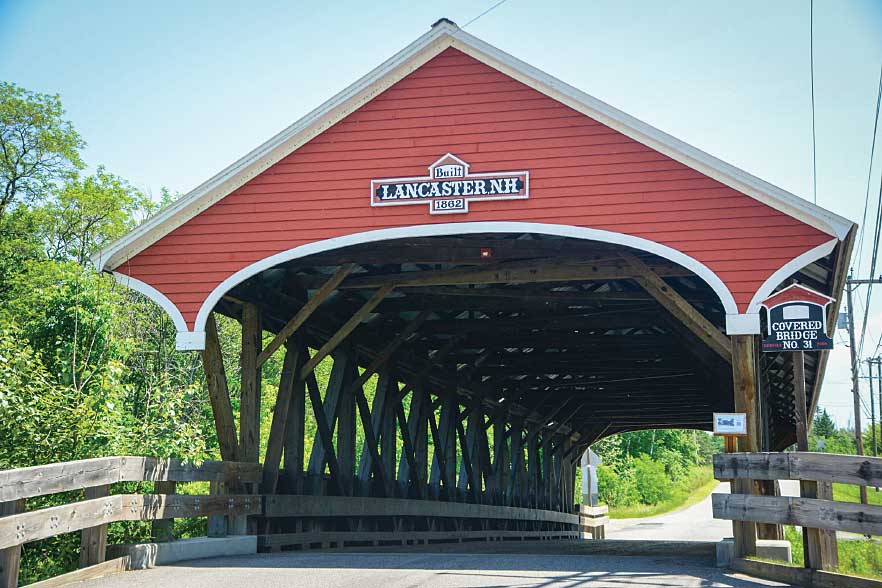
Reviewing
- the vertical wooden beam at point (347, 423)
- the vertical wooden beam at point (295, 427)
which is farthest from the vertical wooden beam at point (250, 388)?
the vertical wooden beam at point (347, 423)

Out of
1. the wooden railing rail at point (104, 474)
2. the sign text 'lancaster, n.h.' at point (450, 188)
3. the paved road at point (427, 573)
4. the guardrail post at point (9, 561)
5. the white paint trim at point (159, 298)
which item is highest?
the sign text 'lancaster, n.h.' at point (450, 188)

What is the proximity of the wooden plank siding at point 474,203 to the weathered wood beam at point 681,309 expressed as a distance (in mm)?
741

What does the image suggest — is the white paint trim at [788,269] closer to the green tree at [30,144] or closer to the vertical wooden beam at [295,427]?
the vertical wooden beam at [295,427]

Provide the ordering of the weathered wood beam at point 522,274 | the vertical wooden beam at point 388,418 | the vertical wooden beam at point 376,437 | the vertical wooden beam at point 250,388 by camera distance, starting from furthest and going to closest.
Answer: the vertical wooden beam at point 388,418 → the vertical wooden beam at point 376,437 → the weathered wood beam at point 522,274 → the vertical wooden beam at point 250,388

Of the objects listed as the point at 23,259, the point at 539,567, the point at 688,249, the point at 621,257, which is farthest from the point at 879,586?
the point at 23,259

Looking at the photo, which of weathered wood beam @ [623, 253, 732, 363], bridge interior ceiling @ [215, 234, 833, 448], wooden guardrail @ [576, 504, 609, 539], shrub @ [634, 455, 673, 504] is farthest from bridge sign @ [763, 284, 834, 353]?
shrub @ [634, 455, 673, 504]

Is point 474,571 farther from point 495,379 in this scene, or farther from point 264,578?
point 495,379

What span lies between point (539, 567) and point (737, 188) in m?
4.55

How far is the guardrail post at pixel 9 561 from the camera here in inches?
253

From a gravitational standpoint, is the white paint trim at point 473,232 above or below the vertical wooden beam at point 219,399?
above

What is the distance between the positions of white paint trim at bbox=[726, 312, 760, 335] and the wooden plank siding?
0.44 ft

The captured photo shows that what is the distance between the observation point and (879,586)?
641 cm

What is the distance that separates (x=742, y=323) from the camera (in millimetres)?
10297

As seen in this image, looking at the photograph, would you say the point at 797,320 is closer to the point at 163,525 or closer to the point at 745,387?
the point at 745,387
